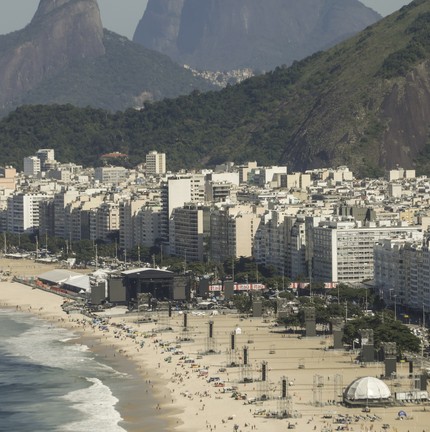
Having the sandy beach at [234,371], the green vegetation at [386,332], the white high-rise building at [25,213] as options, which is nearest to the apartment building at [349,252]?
the sandy beach at [234,371]

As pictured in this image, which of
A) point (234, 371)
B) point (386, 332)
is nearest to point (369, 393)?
point (234, 371)

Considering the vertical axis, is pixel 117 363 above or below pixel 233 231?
below

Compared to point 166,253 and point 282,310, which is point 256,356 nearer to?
point 282,310

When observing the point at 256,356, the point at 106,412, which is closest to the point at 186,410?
the point at 106,412

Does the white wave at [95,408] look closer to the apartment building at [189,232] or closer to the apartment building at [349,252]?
the apartment building at [349,252]

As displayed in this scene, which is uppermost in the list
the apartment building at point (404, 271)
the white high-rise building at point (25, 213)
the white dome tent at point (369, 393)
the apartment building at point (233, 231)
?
the white high-rise building at point (25, 213)

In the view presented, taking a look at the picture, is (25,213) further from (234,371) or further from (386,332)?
(386,332)
